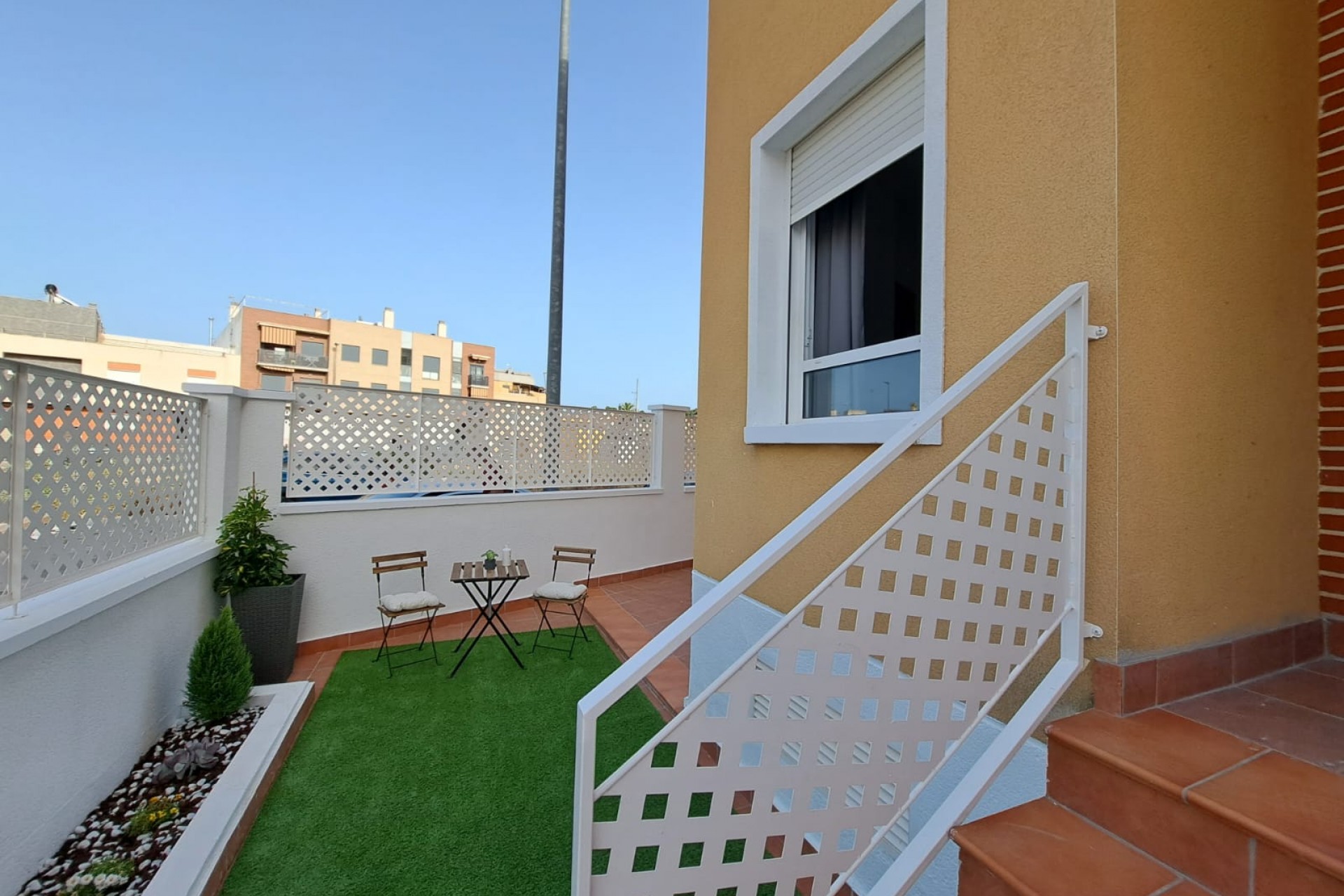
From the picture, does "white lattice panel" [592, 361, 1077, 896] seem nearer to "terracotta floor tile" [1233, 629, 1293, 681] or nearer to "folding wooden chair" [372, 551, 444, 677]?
"terracotta floor tile" [1233, 629, 1293, 681]

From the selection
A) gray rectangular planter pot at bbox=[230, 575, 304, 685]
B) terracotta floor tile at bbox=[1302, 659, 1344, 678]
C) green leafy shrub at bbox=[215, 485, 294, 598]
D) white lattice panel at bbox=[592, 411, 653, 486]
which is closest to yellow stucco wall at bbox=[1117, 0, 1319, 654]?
terracotta floor tile at bbox=[1302, 659, 1344, 678]

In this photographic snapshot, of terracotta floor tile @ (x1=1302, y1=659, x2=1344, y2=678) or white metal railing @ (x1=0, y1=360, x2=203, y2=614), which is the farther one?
white metal railing @ (x1=0, y1=360, x2=203, y2=614)

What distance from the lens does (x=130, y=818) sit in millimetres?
2580

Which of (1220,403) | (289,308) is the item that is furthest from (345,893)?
(289,308)

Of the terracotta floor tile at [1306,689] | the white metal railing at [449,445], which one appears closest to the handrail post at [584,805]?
the terracotta floor tile at [1306,689]

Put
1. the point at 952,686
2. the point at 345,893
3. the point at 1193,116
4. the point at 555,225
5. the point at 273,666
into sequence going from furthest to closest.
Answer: the point at 555,225 < the point at 273,666 < the point at 345,893 < the point at 1193,116 < the point at 952,686

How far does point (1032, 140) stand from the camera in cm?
172

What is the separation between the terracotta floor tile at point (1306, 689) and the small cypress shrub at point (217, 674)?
16.8 feet

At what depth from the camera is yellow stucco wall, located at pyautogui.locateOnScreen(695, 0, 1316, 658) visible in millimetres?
1510

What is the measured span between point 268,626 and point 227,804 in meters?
2.10

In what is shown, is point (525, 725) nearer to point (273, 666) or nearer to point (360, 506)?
Answer: point (273, 666)

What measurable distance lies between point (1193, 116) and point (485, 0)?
13773 mm

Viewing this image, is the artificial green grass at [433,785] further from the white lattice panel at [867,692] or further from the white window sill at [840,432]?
the white window sill at [840,432]

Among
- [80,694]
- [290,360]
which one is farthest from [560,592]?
[290,360]
